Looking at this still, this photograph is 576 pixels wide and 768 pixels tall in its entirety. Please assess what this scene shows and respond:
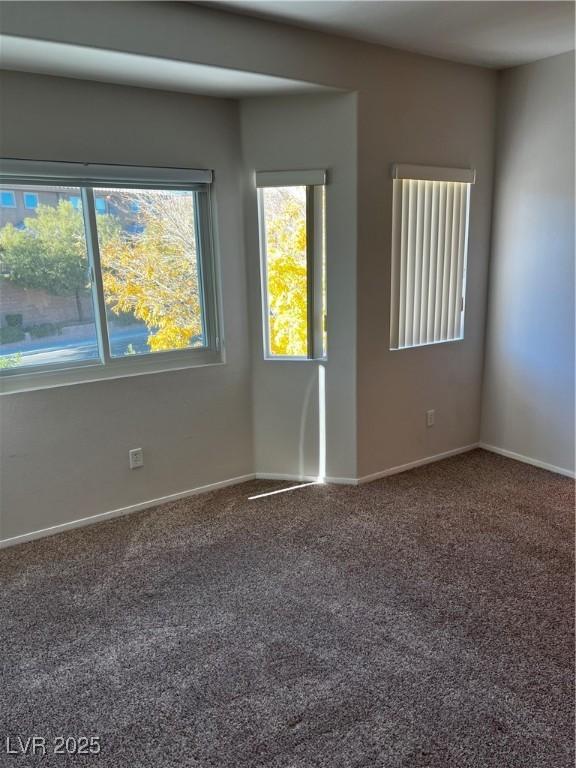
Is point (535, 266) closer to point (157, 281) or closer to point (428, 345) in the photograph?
point (428, 345)

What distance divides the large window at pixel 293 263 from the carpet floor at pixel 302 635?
1.06 m

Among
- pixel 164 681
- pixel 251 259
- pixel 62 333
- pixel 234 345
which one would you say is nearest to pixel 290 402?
pixel 234 345

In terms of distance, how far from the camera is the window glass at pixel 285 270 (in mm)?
3227

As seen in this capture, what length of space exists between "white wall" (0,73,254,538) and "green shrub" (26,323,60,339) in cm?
31

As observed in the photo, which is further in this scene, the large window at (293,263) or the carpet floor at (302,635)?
Result: the large window at (293,263)

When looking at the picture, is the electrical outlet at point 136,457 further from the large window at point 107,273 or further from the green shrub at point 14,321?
the green shrub at point 14,321

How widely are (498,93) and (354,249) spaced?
5.28 ft

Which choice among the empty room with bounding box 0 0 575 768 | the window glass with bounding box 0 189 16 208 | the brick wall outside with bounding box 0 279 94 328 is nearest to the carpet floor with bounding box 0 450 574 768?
the empty room with bounding box 0 0 575 768

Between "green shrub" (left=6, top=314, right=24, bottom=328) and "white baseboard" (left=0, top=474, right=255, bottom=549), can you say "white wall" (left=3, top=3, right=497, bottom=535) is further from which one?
"green shrub" (left=6, top=314, right=24, bottom=328)

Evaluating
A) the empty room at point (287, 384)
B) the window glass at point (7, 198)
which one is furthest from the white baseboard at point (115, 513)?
the window glass at point (7, 198)

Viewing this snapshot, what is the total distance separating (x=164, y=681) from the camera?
76.0 inches

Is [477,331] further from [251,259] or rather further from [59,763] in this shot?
[59,763]

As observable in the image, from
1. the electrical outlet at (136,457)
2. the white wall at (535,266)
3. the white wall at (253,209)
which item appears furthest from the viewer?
the white wall at (535,266)

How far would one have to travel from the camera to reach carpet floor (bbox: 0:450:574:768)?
66.6 inches
